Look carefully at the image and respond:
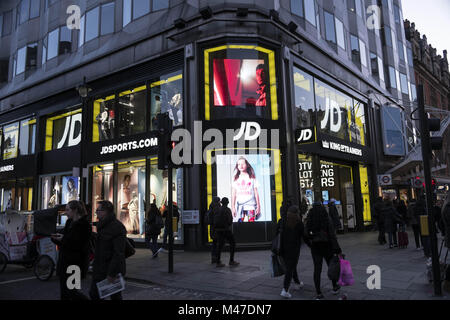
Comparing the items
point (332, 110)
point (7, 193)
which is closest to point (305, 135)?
point (332, 110)

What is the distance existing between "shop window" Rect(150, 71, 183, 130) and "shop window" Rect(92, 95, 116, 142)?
2.82 meters

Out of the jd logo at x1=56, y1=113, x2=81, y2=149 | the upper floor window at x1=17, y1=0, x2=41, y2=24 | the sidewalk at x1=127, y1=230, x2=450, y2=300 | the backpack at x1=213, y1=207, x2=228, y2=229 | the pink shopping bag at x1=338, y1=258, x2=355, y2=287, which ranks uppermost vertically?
the upper floor window at x1=17, y1=0, x2=41, y2=24

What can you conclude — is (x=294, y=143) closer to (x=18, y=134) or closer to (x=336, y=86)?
(x=336, y=86)

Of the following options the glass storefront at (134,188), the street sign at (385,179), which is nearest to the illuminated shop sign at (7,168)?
the glass storefront at (134,188)

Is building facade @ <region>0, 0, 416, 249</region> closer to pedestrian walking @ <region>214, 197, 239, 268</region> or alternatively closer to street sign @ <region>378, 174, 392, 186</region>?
street sign @ <region>378, 174, 392, 186</region>

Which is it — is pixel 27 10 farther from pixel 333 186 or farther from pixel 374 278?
pixel 374 278

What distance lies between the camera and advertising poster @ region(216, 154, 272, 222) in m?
13.0

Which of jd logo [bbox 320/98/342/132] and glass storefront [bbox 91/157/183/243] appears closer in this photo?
glass storefront [bbox 91/157/183/243]

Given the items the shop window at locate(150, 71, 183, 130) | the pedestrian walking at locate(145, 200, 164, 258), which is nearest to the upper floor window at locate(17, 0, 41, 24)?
the shop window at locate(150, 71, 183, 130)

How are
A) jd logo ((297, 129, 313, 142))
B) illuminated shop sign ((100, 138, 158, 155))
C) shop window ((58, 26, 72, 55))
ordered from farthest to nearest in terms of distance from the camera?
shop window ((58, 26, 72, 55)) < illuminated shop sign ((100, 138, 158, 155)) < jd logo ((297, 129, 313, 142))

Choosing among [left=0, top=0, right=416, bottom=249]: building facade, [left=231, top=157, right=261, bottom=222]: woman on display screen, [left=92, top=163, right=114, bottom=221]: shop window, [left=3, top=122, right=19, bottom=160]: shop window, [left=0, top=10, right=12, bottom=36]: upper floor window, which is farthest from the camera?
[left=0, top=10, right=12, bottom=36]: upper floor window

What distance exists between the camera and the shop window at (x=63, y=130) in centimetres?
1902

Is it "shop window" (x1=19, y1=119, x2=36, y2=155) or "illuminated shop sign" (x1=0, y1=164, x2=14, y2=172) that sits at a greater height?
"shop window" (x1=19, y1=119, x2=36, y2=155)

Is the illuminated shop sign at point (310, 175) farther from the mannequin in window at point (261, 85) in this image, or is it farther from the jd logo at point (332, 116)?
the mannequin in window at point (261, 85)
